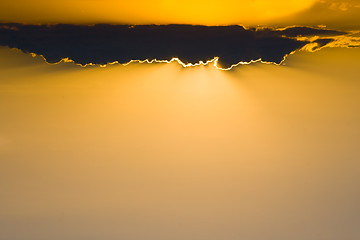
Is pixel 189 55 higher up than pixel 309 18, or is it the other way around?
pixel 309 18

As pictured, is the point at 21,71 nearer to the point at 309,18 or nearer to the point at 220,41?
the point at 220,41

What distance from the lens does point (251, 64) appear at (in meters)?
2.07

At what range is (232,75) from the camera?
6.75ft

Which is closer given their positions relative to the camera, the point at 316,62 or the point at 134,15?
the point at 134,15

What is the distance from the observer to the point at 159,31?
200 centimetres

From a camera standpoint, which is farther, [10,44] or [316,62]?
[316,62]

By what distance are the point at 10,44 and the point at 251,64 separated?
99cm

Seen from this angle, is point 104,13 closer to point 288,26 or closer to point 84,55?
point 84,55

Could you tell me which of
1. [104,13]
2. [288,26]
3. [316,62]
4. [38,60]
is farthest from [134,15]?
[316,62]

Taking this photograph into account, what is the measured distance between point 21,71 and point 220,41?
0.82m

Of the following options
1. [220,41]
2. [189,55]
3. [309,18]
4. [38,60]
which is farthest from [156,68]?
[309,18]

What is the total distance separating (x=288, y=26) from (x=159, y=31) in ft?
1.75

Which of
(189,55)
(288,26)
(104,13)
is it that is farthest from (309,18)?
(104,13)

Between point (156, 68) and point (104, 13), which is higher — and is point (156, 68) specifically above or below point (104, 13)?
below
